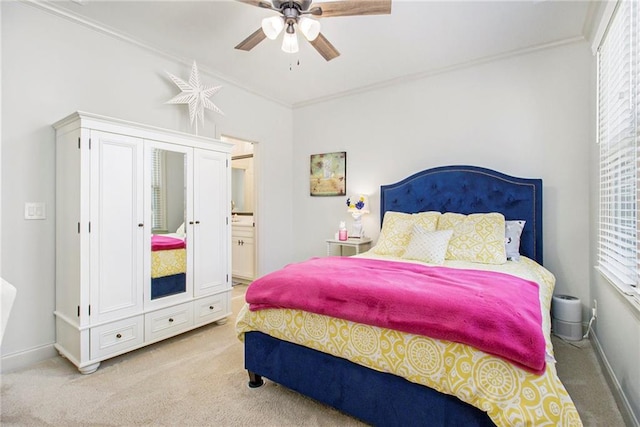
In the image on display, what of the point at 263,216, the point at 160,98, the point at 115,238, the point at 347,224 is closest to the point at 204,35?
the point at 160,98

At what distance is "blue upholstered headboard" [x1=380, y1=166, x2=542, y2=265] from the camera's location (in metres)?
3.03

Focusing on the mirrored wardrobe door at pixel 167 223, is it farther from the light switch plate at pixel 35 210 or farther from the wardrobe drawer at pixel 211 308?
the light switch plate at pixel 35 210

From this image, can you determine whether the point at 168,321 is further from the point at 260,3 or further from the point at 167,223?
the point at 260,3

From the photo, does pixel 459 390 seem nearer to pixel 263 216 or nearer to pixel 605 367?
pixel 605 367

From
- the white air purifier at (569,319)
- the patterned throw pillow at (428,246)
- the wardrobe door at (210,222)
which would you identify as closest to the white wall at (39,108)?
the wardrobe door at (210,222)

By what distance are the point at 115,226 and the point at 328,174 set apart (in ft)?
8.95

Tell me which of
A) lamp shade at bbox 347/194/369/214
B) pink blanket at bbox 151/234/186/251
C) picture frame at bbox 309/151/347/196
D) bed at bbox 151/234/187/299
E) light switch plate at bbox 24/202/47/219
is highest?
picture frame at bbox 309/151/347/196

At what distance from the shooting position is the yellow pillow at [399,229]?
3100 mm

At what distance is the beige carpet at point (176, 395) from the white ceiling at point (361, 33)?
8.88ft

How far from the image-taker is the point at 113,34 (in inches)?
110

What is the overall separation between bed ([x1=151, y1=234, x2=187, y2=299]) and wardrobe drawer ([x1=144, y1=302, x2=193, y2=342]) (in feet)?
0.47

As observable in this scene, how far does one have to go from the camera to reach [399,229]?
322 cm

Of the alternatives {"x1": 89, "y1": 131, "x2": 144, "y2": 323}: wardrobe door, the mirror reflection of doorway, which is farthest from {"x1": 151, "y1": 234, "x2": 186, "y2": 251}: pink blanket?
the mirror reflection of doorway

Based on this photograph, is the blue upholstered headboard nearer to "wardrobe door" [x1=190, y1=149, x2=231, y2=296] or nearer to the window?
the window
